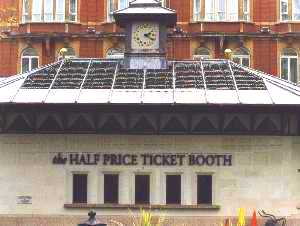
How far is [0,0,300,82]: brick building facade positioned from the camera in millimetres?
44594

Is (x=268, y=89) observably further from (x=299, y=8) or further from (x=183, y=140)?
(x=299, y=8)

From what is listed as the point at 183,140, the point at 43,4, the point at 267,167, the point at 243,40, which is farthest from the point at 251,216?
the point at 43,4

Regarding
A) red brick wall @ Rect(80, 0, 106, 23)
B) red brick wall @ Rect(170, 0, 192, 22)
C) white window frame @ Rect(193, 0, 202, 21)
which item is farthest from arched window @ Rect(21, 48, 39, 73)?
white window frame @ Rect(193, 0, 202, 21)

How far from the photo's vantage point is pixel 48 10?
45844mm

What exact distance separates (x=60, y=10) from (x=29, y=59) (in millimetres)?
3963

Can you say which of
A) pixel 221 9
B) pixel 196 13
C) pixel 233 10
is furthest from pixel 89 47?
pixel 233 10

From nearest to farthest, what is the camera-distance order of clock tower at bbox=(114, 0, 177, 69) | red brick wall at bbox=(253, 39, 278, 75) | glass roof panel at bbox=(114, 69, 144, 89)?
1. glass roof panel at bbox=(114, 69, 144, 89)
2. clock tower at bbox=(114, 0, 177, 69)
3. red brick wall at bbox=(253, 39, 278, 75)

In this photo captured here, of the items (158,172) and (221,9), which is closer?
(158,172)

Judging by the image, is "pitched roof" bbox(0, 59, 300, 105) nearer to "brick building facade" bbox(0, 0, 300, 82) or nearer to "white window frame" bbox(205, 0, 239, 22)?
"brick building facade" bbox(0, 0, 300, 82)

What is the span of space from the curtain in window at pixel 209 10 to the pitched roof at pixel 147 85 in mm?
18270

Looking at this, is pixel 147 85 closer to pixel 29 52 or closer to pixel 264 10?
pixel 264 10

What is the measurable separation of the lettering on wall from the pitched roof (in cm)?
219

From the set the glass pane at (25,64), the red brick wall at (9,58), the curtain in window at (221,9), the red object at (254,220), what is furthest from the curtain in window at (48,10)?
the red object at (254,220)

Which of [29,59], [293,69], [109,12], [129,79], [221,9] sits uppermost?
[221,9]
